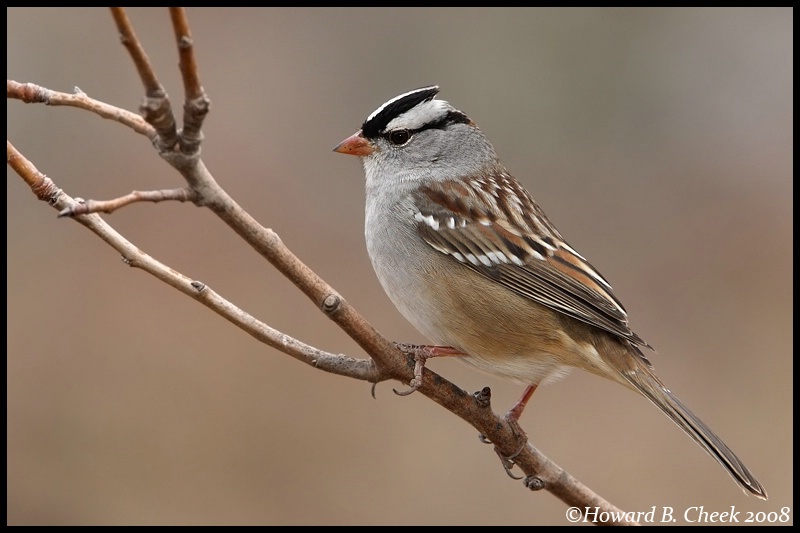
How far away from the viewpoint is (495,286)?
3807 millimetres

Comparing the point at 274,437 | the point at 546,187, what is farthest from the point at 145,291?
the point at 546,187

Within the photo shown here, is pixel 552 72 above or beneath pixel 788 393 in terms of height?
above

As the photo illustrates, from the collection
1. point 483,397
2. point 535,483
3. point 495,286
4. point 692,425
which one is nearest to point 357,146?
point 495,286

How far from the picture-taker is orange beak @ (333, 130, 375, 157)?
4.21m

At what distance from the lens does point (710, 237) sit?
9039 mm

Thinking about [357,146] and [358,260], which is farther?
[358,260]

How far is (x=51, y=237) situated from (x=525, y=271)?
16.8 ft

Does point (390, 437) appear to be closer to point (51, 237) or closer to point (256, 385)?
point (256, 385)

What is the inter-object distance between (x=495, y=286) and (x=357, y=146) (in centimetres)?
100

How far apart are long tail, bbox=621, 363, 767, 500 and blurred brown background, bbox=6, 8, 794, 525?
3.04m

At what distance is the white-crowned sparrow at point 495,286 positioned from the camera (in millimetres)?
3678

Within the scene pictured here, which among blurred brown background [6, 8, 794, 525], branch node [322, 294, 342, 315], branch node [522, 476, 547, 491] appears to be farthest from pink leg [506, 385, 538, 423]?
blurred brown background [6, 8, 794, 525]

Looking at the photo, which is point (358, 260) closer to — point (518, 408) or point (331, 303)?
point (518, 408)

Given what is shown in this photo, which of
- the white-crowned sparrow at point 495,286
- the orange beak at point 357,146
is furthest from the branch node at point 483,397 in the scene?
the orange beak at point 357,146
